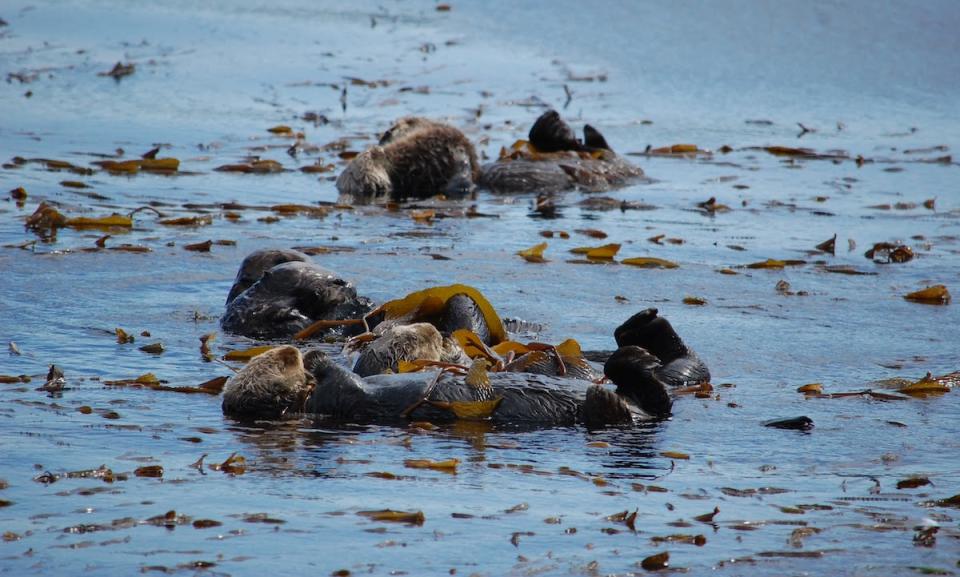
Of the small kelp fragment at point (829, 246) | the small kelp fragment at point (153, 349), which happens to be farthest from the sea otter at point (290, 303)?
the small kelp fragment at point (829, 246)

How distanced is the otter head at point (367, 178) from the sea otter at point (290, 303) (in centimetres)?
408

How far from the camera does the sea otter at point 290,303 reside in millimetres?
5668

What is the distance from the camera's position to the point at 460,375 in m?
4.50

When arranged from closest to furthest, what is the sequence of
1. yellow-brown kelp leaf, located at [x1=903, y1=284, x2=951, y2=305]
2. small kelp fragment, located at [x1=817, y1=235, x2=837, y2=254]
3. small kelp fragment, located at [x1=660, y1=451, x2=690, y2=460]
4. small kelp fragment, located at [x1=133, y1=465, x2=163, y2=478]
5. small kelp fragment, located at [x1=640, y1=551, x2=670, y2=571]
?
small kelp fragment, located at [x1=640, y1=551, x2=670, y2=571] → small kelp fragment, located at [x1=133, y1=465, x2=163, y2=478] → small kelp fragment, located at [x1=660, y1=451, x2=690, y2=460] → yellow-brown kelp leaf, located at [x1=903, y1=284, x2=951, y2=305] → small kelp fragment, located at [x1=817, y1=235, x2=837, y2=254]

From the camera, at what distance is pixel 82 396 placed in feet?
14.7

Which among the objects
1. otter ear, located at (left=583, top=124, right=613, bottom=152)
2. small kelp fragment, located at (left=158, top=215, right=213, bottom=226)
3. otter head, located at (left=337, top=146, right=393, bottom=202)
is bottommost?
small kelp fragment, located at (left=158, top=215, right=213, bottom=226)

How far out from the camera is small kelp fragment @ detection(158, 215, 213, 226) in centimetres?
835

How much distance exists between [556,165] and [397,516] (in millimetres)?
7558

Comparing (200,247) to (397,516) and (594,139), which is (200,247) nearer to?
(594,139)

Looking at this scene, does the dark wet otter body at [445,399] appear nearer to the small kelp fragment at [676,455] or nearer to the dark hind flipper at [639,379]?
the dark hind flipper at [639,379]

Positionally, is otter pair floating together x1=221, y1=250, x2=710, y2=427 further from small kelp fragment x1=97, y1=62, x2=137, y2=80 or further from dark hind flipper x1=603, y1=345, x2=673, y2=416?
small kelp fragment x1=97, y1=62, x2=137, y2=80

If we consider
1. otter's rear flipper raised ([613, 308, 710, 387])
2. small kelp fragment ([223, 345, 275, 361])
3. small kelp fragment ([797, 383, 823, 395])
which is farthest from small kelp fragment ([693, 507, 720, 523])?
small kelp fragment ([223, 345, 275, 361])

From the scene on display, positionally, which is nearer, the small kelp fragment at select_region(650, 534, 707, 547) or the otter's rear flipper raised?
the small kelp fragment at select_region(650, 534, 707, 547)

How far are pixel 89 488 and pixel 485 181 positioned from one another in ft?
24.0
